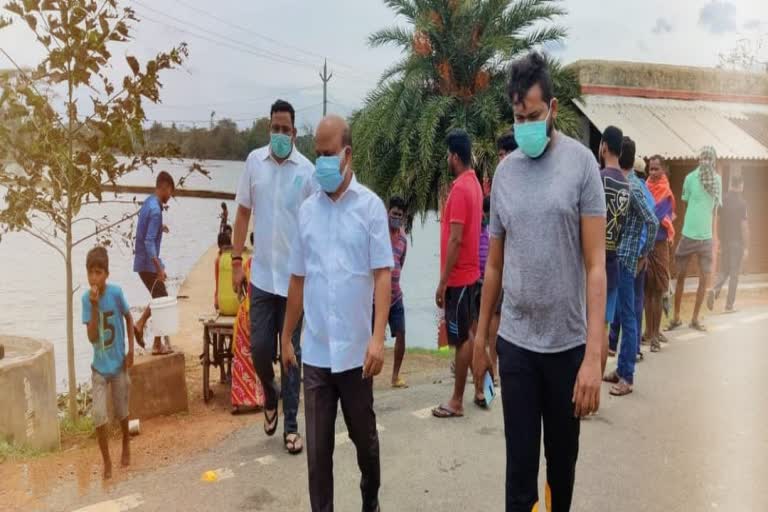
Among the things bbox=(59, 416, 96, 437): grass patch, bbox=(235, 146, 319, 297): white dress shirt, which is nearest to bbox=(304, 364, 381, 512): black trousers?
bbox=(235, 146, 319, 297): white dress shirt

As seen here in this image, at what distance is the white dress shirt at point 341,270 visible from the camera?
3061 mm

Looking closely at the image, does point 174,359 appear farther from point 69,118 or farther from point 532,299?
point 532,299

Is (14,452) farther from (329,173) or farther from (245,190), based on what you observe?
(329,173)

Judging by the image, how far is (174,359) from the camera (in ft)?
19.3

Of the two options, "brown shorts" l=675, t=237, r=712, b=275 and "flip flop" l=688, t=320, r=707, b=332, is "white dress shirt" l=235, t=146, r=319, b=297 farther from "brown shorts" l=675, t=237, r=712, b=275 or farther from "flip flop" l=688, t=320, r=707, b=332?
"flip flop" l=688, t=320, r=707, b=332

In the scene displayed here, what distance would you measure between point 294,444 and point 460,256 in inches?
64.7

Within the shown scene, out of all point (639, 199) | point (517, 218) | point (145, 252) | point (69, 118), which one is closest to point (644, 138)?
point (639, 199)

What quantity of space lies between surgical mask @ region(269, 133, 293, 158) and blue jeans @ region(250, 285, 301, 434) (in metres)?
0.85

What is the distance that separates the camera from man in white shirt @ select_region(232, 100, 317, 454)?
13.7ft

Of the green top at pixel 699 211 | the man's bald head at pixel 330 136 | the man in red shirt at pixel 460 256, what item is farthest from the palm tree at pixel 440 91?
→ the man's bald head at pixel 330 136

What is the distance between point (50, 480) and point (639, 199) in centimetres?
436

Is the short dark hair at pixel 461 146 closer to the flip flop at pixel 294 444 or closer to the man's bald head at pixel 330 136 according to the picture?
the man's bald head at pixel 330 136

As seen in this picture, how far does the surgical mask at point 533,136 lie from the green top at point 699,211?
604cm

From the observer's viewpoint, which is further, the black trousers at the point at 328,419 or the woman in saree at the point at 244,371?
the woman in saree at the point at 244,371
